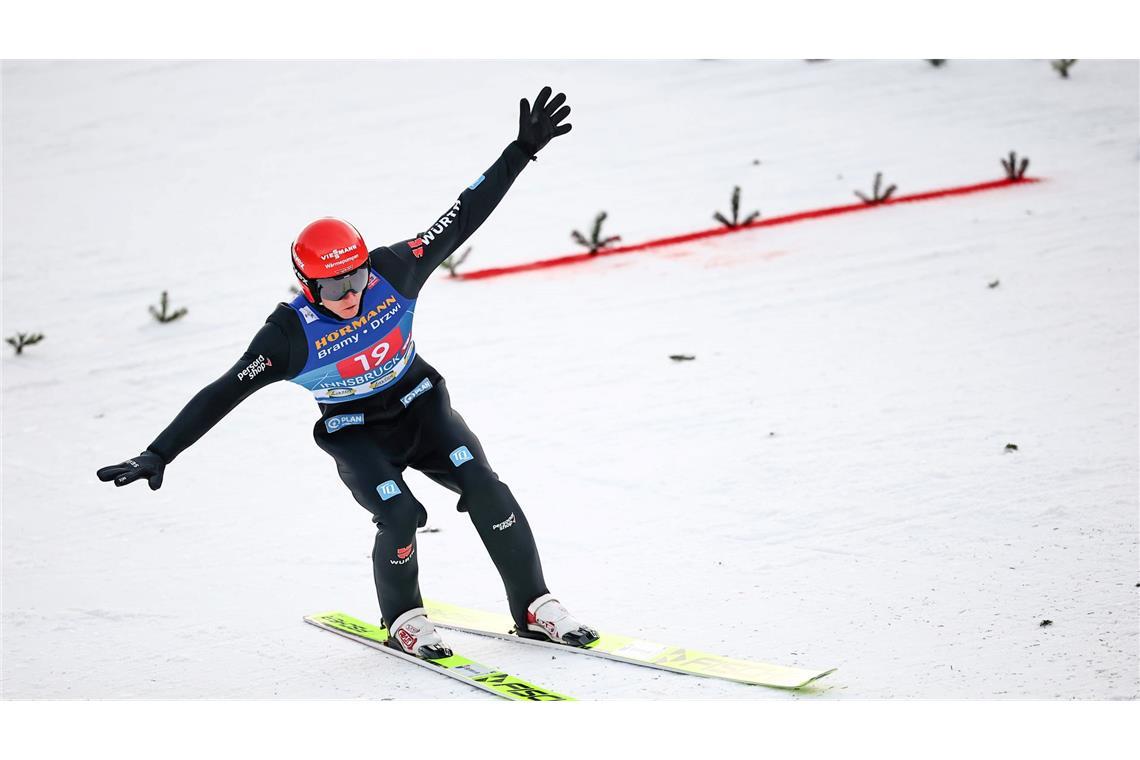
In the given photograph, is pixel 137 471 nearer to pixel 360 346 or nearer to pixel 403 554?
pixel 360 346

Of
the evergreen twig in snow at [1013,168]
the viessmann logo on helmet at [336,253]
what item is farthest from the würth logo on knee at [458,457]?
the evergreen twig in snow at [1013,168]

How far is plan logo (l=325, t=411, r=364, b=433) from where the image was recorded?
4738 millimetres

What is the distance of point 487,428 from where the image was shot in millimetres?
7172

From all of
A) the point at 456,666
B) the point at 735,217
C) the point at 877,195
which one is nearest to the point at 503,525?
the point at 456,666

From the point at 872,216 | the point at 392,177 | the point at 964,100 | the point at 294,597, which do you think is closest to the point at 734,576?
the point at 294,597

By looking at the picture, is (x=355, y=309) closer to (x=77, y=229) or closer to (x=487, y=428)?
(x=487, y=428)

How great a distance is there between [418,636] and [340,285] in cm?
131

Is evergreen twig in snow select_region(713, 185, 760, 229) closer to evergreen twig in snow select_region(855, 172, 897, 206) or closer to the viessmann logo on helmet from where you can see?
evergreen twig in snow select_region(855, 172, 897, 206)

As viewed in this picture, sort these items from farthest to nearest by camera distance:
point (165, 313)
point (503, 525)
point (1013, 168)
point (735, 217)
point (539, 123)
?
point (1013, 168) → point (735, 217) → point (165, 313) → point (539, 123) → point (503, 525)

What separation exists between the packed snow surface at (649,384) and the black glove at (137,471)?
3.00 feet

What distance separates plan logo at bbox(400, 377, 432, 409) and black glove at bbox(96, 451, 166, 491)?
0.91 metres

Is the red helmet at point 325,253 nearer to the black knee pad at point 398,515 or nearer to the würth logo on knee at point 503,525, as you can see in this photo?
the black knee pad at point 398,515

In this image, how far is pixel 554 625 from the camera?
4.77 m

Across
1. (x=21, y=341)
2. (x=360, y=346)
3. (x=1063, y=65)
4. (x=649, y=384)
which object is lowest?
(x=649, y=384)
